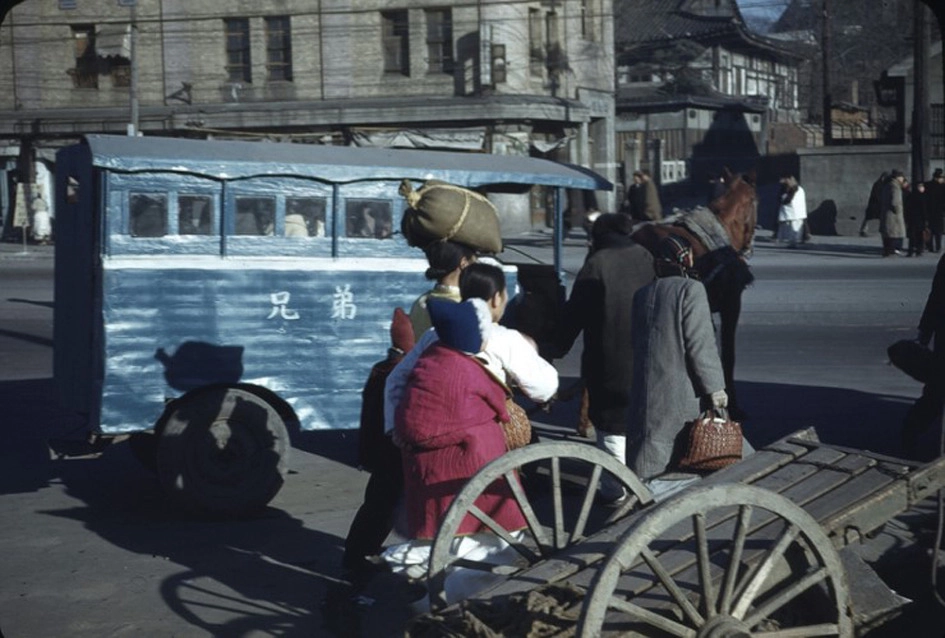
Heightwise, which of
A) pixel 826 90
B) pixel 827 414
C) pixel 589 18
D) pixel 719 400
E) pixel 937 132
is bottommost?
pixel 827 414

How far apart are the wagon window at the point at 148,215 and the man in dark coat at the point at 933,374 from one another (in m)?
4.95

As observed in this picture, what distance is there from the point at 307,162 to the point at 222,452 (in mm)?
1886

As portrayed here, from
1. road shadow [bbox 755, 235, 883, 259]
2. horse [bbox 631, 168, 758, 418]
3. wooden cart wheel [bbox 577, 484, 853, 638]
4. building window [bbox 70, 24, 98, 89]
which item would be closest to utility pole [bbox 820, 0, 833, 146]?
road shadow [bbox 755, 235, 883, 259]

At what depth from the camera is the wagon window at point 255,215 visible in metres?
7.95

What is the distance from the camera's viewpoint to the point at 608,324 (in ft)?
25.5

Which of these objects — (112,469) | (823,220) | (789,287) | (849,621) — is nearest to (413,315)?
(849,621)

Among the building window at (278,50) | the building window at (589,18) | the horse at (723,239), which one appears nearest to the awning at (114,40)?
the building window at (278,50)

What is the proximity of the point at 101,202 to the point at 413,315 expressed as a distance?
2475 millimetres

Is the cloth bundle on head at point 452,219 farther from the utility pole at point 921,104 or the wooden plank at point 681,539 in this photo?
the utility pole at point 921,104

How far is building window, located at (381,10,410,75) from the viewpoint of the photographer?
3744 centimetres

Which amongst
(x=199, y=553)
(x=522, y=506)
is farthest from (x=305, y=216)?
(x=522, y=506)

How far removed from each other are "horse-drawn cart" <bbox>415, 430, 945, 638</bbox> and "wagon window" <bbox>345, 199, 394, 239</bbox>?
12.5 ft

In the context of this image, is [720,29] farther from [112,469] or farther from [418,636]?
[418,636]

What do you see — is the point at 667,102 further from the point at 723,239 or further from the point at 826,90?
the point at 723,239
